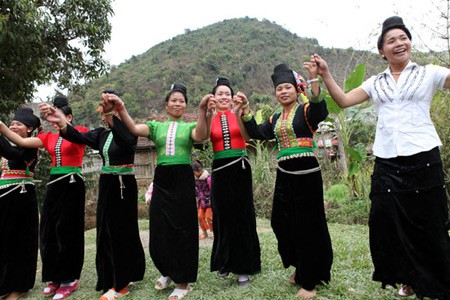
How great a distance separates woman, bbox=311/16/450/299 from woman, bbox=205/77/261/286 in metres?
1.32

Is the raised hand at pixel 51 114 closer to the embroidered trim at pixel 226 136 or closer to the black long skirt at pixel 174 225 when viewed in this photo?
the black long skirt at pixel 174 225

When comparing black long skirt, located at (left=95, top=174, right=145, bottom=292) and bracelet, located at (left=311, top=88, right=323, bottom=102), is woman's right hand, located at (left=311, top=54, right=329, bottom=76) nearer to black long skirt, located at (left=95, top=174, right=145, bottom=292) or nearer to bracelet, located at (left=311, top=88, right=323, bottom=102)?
Result: bracelet, located at (left=311, top=88, right=323, bottom=102)

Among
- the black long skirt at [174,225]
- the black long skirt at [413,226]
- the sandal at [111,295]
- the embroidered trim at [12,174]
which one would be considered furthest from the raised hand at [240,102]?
the embroidered trim at [12,174]

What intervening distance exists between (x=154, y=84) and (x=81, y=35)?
32312 mm

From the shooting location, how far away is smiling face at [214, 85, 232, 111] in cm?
398

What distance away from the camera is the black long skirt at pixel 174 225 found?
3613 mm

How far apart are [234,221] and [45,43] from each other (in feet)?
14.8

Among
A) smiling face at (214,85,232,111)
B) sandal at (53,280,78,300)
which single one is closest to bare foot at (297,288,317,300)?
smiling face at (214,85,232,111)

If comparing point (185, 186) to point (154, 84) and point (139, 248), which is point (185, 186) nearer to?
point (139, 248)

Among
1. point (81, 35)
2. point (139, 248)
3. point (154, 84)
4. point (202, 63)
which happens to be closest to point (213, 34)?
point (202, 63)

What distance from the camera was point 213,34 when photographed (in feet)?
183

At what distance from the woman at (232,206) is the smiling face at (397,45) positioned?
1591 mm

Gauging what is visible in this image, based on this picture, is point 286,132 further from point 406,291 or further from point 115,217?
point 115,217

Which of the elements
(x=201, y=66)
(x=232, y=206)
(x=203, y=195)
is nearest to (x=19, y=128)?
(x=232, y=206)
